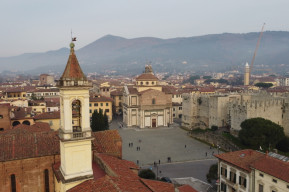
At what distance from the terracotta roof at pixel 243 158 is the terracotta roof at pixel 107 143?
34.0 feet

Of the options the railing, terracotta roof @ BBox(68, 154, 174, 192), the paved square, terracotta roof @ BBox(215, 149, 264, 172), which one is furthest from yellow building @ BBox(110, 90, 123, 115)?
the railing

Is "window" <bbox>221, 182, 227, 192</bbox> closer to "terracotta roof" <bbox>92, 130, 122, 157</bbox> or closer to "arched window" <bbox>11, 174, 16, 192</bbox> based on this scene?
"terracotta roof" <bbox>92, 130, 122, 157</bbox>

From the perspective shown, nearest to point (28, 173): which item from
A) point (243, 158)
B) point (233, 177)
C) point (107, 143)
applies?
point (107, 143)

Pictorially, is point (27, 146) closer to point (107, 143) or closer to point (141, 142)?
point (107, 143)

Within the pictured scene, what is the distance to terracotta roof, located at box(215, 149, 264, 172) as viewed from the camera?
2377 centimetres

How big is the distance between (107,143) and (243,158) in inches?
497

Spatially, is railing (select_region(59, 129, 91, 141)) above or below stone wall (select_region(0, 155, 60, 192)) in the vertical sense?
above

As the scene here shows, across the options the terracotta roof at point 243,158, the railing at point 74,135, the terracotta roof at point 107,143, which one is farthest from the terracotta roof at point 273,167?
the railing at point 74,135

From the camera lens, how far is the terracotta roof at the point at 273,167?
2002 cm

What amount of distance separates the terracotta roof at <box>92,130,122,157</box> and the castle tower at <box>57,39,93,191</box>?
5.46 meters

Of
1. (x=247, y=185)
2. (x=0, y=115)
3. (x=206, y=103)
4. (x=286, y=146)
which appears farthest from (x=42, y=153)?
(x=206, y=103)

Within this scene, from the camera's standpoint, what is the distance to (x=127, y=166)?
19.0 metres

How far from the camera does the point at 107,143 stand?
75.0 ft

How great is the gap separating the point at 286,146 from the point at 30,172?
109ft
